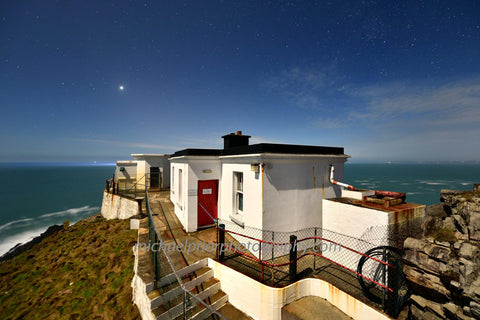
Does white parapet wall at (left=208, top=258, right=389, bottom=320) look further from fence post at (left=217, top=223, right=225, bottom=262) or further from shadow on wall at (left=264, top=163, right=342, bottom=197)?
shadow on wall at (left=264, top=163, right=342, bottom=197)

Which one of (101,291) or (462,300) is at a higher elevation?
(462,300)

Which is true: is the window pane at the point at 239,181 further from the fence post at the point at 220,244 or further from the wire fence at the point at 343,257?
the fence post at the point at 220,244

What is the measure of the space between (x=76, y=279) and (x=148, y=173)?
11640 millimetres

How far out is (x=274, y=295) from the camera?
16.5 feet

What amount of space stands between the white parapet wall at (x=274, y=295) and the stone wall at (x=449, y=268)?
43.8 inches

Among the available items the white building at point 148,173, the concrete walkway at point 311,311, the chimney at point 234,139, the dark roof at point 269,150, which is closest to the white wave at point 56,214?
the white building at point 148,173

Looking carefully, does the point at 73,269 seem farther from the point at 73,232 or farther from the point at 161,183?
the point at 161,183

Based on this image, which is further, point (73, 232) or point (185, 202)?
point (73, 232)

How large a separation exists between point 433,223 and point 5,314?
17.2 meters

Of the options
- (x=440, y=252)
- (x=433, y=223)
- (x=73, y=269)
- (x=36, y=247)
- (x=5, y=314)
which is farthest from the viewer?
(x=36, y=247)

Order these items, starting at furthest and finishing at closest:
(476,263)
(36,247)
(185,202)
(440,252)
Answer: (36,247)
(185,202)
(440,252)
(476,263)

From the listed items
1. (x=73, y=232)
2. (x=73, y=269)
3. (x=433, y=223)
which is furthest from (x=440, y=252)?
(x=73, y=232)

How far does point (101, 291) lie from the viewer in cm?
825

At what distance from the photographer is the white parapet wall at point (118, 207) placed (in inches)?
581
